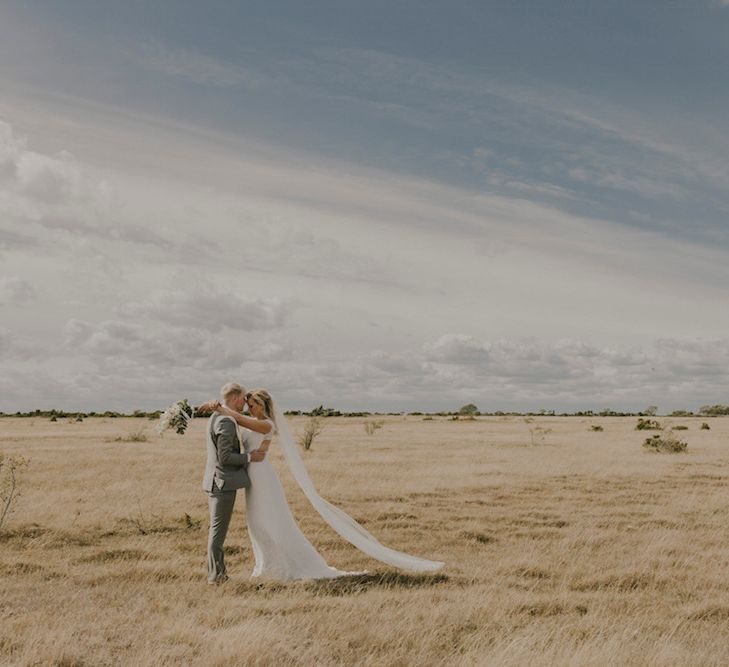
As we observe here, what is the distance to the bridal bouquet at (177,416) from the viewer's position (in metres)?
11.1

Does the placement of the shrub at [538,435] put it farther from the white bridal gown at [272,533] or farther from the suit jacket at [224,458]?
the suit jacket at [224,458]

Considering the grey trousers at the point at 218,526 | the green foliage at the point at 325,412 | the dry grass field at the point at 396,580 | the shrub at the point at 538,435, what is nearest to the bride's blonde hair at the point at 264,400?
the grey trousers at the point at 218,526

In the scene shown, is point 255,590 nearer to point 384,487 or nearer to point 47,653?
point 47,653

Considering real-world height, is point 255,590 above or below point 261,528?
below

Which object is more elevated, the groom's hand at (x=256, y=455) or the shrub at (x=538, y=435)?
the groom's hand at (x=256, y=455)

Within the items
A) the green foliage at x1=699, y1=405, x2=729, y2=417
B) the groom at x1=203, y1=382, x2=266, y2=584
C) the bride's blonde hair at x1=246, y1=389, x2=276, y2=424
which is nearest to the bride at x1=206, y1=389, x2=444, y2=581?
the bride's blonde hair at x1=246, y1=389, x2=276, y2=424

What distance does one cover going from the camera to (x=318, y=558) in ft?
35.8

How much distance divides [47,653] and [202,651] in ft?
4.98

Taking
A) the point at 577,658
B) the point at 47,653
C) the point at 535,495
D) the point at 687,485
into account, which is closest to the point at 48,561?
the point at 47,653

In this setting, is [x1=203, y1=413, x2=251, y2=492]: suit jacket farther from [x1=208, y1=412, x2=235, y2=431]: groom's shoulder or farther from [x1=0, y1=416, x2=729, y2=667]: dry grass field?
[x1=0, y1=416, x2=729, y2=667]: dry grass field

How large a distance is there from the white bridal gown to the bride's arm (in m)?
0.68

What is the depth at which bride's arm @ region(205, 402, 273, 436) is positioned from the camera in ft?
33.0

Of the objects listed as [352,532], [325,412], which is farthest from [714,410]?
[352,532]

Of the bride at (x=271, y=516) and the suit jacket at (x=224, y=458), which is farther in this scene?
the bride at (x=271, y=516)
